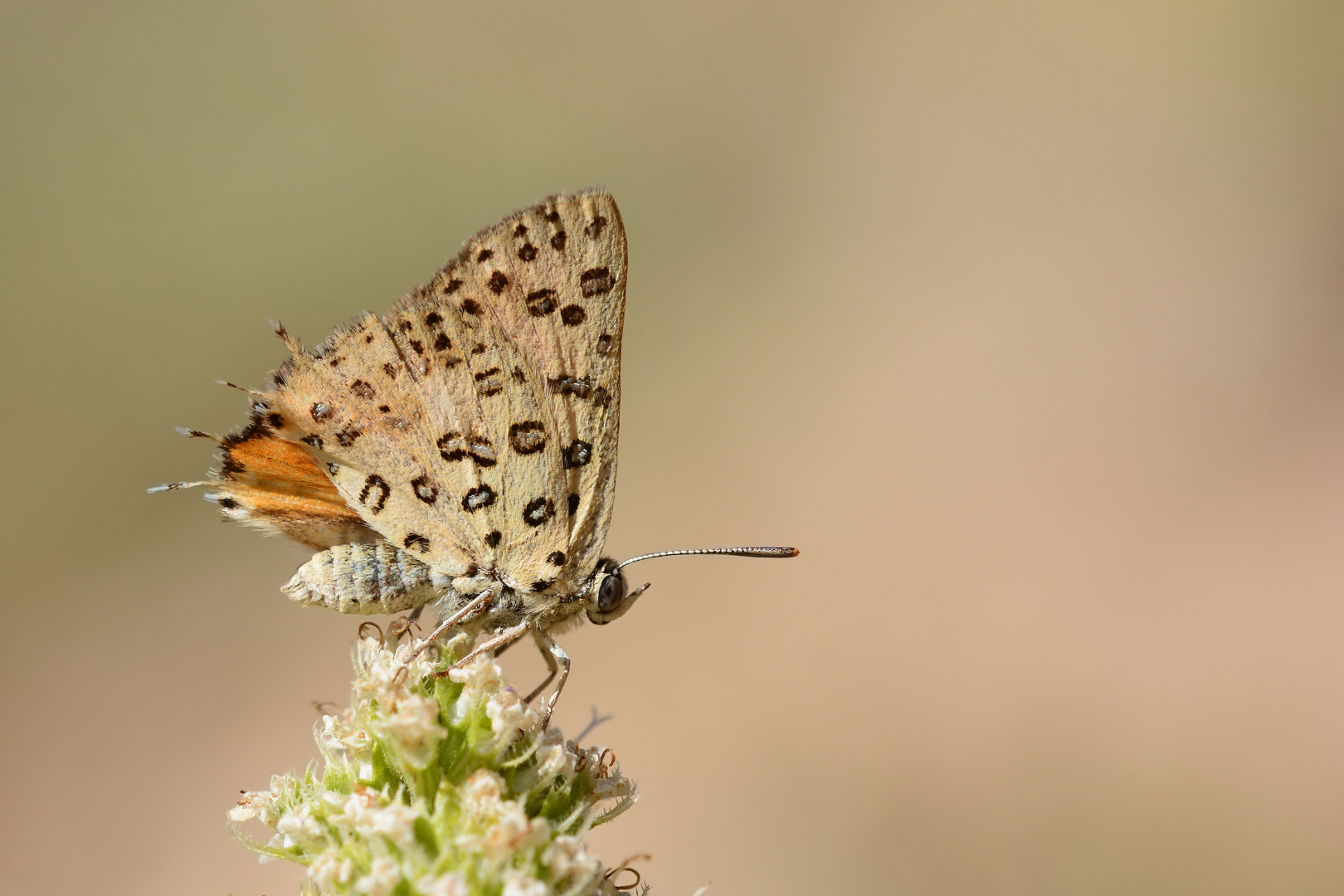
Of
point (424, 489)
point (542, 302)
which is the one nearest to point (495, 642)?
point (424, 489)

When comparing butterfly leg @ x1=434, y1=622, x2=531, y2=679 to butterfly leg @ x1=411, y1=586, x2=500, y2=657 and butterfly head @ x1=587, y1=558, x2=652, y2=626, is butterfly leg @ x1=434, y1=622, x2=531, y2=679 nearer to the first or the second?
butterfly leg @ x1=411, y1=586, x2=500, y2=657

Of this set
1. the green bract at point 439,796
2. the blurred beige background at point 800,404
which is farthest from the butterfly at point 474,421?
the blurred beige background at point 800,404

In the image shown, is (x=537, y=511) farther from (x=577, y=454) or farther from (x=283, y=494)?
(x=283, y=494)

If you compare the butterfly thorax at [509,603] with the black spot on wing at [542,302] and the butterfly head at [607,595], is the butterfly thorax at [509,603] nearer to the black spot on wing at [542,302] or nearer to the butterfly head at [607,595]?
the butterfly head at [607,595]

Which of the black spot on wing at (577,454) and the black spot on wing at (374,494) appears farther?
the black spot on wing at (577,454)

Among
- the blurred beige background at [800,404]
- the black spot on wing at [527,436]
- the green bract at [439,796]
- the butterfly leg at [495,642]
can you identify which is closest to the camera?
the green bract at [439,796]

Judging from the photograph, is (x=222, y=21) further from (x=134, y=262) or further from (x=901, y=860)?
(x=901, y=860)
